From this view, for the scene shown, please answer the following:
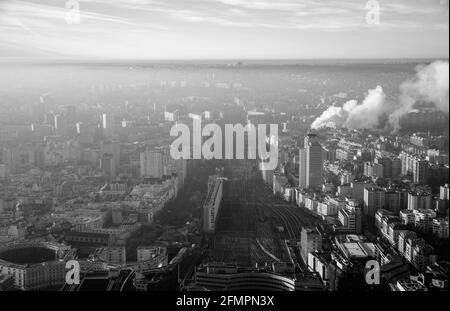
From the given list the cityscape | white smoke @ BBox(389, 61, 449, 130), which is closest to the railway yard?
the cityscape

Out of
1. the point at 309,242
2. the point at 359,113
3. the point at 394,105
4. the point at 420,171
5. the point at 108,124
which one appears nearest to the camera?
the point at 309,242

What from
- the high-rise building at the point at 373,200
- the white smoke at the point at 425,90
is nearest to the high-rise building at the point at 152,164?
the high-rise building at the point at 373,200

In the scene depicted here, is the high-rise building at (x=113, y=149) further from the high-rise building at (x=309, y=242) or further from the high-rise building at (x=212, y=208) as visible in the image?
the high-rise building at (x=309, y=242)

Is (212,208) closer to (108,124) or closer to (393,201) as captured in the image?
(108,124)

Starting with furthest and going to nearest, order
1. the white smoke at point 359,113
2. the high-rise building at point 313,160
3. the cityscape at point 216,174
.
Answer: the white smoke at point 359,113 < the high-rise building at point 313,160 < the cityscape at point 216,174

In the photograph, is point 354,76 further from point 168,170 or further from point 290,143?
point 168,170

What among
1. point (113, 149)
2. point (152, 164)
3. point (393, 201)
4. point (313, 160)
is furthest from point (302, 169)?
point (113, 149)

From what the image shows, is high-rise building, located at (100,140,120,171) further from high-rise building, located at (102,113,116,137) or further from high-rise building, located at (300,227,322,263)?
high-rise building, located at (300,227,322,263)
